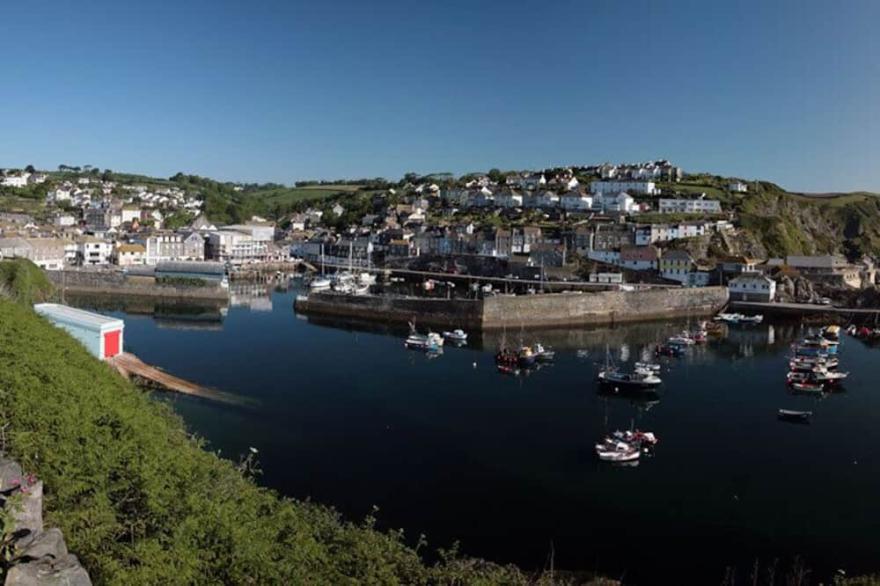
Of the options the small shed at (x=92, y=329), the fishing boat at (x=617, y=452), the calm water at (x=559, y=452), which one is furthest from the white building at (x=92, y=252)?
the fishing boat at (x=617, y=452)

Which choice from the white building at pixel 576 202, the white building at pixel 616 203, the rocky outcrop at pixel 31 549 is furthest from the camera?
the white building at pixel 576 202

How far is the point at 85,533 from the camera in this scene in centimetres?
497

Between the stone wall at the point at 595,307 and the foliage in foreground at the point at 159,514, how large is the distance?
2035cm

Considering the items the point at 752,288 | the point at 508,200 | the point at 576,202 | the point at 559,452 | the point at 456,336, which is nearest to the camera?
the point at 559,452

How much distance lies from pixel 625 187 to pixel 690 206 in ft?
30.4

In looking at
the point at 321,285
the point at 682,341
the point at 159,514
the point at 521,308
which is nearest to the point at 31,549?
the point at 159,514

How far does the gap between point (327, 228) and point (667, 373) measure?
51.4 m

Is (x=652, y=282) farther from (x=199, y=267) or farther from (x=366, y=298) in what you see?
(x=199, y=267)

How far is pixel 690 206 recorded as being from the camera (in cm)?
5234

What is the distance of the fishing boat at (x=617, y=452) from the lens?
1250 cm

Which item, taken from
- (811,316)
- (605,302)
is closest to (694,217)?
(811,316)

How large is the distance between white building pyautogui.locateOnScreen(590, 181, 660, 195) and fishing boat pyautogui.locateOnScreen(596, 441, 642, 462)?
4926cm

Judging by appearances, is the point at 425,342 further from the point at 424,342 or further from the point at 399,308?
the point at 399,308

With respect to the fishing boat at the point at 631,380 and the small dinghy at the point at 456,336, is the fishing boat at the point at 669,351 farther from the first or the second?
the small dinghy at the point at 456,336
